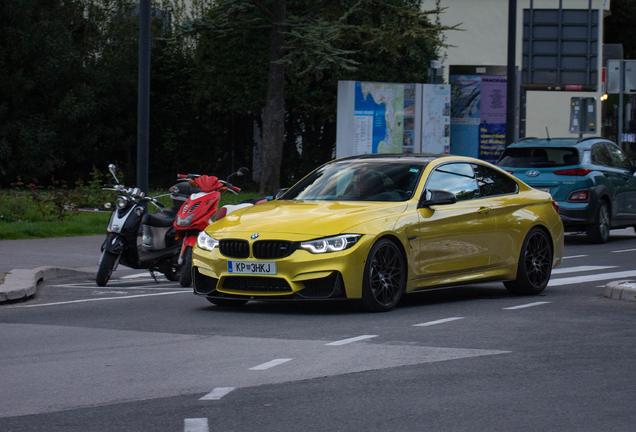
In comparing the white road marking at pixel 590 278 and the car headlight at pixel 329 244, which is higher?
the car headlight at pixel 329 244

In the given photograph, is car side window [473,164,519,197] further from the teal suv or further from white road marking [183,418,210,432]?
the teal suv

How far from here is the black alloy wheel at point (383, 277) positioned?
8.77 meters

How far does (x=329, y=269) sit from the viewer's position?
852 centimetres

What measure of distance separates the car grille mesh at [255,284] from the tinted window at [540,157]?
31.6ft

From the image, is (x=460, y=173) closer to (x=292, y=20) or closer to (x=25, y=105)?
(x=292, y=20)

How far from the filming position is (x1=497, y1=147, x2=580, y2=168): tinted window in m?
17.3

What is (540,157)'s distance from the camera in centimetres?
1750

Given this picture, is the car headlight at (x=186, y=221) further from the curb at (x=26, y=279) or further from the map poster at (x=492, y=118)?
the map poster at (x=492, y=118)

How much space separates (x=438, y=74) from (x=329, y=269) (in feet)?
61.7

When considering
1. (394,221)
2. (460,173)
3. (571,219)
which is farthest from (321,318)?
(571,219)

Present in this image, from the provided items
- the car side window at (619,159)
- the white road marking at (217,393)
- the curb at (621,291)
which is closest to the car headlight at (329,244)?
the white road marking at (217,393)

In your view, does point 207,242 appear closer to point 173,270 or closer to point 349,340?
point 349,340

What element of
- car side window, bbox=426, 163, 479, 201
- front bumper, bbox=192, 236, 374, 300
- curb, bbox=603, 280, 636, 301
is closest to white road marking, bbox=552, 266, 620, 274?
curb, bbox=603, 280, 636, 301

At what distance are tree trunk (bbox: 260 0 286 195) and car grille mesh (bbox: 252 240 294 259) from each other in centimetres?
1698
